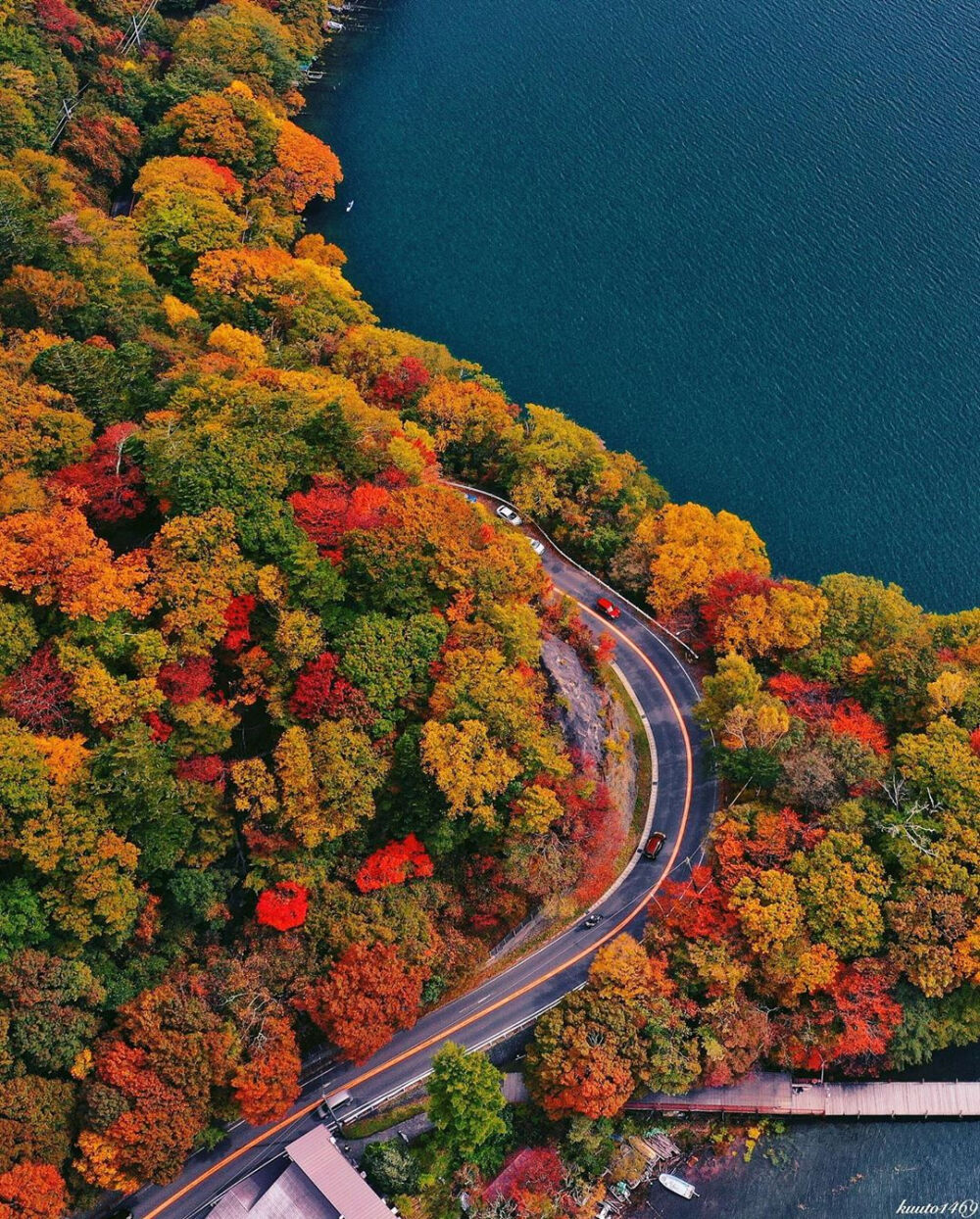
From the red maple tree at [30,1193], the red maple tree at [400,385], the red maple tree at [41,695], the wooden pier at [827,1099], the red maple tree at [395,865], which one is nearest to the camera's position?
the red maple tree at [30,1193]

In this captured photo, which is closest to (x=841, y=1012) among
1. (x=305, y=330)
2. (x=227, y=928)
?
(x=227, y=928)

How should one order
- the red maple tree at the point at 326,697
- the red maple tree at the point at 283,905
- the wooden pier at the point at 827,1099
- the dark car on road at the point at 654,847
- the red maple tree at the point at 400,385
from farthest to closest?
the red maple tree at the point at 400,385 < the dark car on road at the point at 654,847 < the wooden pier at the point at 827,1099 < the red maple tree at the point at 326,697 < the red maple tree at the point at 283,905

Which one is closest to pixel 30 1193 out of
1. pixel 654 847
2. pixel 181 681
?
pixel 181 681

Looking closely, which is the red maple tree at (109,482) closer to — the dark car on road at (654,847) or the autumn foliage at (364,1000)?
the autumn foliage at (364,1000)

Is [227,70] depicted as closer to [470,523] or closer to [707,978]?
[470,523]

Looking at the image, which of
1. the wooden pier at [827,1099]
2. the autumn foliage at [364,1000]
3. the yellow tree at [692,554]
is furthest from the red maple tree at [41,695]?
the yellow tree at [692,554]

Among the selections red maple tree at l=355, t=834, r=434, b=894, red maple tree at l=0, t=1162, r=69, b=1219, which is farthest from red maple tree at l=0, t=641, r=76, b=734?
red maple tree at l=0, t=1162, r=69, b=1219
